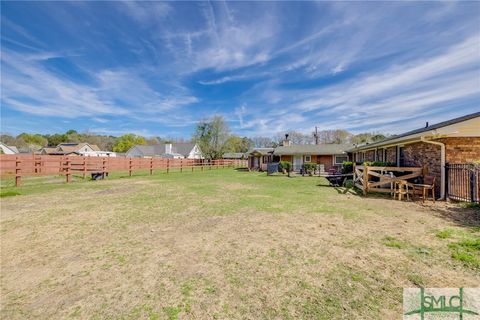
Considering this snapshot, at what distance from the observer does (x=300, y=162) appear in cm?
2784

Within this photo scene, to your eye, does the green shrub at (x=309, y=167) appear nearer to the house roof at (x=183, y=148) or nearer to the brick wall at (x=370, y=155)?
the brick wall at (x=370, y=155)

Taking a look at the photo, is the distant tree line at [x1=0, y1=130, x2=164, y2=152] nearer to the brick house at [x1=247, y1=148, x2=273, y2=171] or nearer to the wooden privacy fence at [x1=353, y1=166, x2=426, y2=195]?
the brick house at [x1=247, y1=148, x2=273, y2=171]

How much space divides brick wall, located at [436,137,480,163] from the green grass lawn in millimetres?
2748

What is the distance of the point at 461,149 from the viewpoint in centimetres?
832

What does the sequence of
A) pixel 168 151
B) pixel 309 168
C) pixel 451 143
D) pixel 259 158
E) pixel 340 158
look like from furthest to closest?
pixel 168 151 → pixel 259 158 → pixel 340 158 → pixel 309 168 → pixel 451 143

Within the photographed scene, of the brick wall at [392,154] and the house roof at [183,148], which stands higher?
the house roof at [183,148]

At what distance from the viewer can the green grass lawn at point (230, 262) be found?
8.32ft

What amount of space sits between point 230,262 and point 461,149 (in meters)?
9.76

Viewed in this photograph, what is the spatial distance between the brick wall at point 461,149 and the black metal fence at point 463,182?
52 centimetres

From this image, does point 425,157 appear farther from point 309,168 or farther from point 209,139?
point 209,139

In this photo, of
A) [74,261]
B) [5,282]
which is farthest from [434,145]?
[5,282]

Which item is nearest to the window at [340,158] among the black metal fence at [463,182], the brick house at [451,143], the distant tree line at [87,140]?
the brick house at [451,143]

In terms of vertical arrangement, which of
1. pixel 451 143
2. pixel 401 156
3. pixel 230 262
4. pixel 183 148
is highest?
pixel 183 148

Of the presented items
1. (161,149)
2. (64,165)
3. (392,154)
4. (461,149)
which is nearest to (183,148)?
(161,149)
